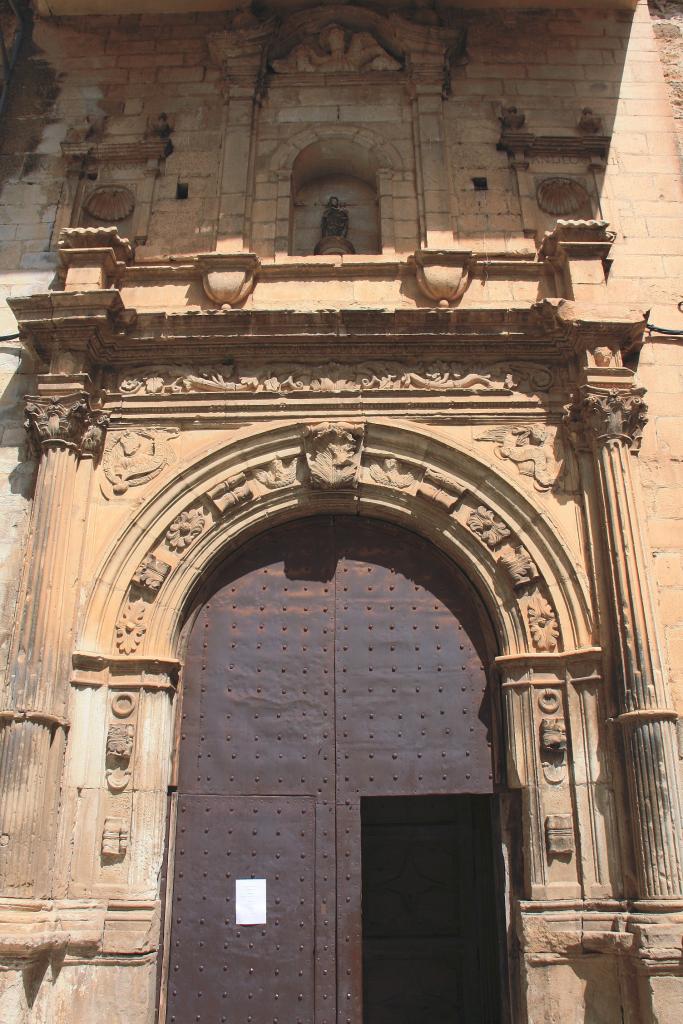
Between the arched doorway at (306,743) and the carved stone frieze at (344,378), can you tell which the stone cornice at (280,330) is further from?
the arched doorway at (306,743)

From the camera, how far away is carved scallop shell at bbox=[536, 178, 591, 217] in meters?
7.95

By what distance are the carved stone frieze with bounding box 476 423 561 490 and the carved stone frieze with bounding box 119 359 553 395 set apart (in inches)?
13.7

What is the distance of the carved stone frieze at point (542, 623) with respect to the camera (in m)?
6.13

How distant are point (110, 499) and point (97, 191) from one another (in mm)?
3243

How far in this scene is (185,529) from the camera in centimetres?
654

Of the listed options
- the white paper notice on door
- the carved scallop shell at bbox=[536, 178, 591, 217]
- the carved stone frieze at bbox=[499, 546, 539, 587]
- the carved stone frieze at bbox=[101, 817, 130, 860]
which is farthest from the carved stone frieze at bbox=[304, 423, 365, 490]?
the carved scallop shell at bbox=[536, 178, 591, 217]

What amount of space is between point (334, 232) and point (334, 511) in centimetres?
274

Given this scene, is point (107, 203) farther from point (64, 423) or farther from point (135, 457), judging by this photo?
point (135, 457)

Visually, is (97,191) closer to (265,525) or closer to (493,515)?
(265,525)

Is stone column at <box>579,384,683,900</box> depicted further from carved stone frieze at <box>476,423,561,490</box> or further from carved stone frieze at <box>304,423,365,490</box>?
carved stone frieze at <box>304,423,365,490</box>

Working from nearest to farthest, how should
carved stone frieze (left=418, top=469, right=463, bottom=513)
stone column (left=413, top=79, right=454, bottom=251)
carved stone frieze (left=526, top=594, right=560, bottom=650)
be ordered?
carved stone frieze (left=526, top=594, right=560, bottom=650)
carved stone frieze (left=418, top=469, right=463, bottom=513)
stone column (left=413, top=79, right=454, bottom=251)

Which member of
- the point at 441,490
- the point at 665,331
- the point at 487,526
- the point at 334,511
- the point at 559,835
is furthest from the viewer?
the point at 665,331

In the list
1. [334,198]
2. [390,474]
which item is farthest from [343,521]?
[334,198]

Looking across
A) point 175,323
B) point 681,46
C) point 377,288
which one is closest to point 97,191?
point 175,323
